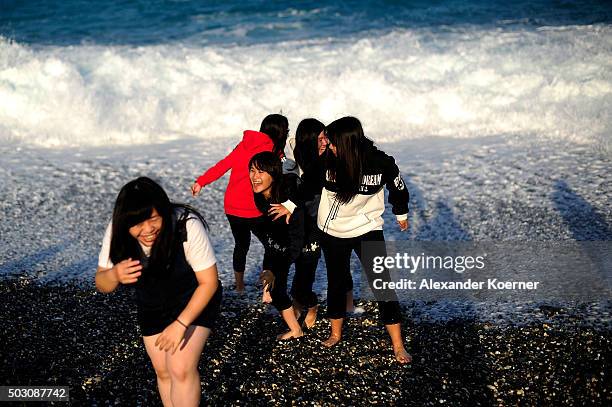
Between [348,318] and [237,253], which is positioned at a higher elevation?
[237,253]

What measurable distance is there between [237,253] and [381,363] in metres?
1.65

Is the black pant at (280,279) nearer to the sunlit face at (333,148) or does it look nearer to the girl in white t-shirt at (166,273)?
the sunlit face at (333,148)

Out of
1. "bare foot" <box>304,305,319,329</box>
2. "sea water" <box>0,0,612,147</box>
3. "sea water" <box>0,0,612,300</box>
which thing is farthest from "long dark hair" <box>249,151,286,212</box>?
"sea water" <box>0,0,612,147</box>

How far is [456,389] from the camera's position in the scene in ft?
14.2

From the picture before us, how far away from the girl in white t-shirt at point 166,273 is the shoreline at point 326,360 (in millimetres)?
962

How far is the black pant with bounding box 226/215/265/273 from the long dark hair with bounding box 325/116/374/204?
3.39 feet

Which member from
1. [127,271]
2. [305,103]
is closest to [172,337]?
[127,271]

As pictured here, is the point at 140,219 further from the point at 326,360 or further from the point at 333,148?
the point at 326,360

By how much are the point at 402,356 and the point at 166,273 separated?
203 centimetres

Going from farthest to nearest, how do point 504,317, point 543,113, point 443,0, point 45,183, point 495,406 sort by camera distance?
1. point 443,0
2. point 543,113
3. point 45,183
4. point 504,317
5. point 495,406

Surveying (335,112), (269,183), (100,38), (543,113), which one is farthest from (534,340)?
(100,38)

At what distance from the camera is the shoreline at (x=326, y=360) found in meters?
4.34

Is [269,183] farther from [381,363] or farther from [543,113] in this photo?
[543,113]

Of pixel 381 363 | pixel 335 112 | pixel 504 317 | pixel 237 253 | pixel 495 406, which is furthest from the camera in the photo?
A: pixel 335 112
